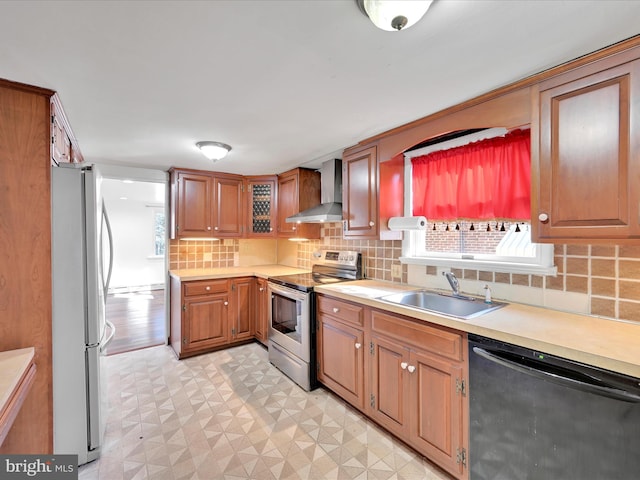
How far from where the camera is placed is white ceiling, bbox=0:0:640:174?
106 centimetres

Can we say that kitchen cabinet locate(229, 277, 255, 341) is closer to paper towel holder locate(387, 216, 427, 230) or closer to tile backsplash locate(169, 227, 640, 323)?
tile backsplash locate(169, 227, 640, 323)

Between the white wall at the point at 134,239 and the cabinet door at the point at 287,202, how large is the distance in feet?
13.9

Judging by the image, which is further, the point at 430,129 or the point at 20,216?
the point at 430,129

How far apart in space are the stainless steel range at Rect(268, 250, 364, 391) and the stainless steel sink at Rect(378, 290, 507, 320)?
770mm

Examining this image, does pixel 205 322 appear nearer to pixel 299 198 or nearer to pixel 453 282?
pixel 299 198

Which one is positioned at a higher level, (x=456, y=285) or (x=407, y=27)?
(x=407, y=27)

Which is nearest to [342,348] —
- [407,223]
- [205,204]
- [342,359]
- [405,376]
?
[342,359]

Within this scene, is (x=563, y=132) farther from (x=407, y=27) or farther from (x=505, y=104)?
(x=407, y=27)

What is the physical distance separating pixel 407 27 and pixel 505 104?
0.88 m

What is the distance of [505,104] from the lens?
1.64m

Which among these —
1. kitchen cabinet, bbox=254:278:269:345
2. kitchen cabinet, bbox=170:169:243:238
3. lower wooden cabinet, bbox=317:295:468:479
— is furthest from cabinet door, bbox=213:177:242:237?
lower wooden cabinet, bbox=317:295:468:479

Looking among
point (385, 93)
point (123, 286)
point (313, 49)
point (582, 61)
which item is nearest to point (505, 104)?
point (582, 61)

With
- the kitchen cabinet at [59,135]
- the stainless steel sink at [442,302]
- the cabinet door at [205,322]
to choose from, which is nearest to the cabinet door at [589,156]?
the stainless steel sink at [442,302]

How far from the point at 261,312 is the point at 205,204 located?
1.48 meters
